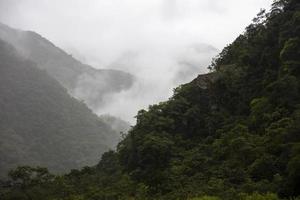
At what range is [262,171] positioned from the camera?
3453cm

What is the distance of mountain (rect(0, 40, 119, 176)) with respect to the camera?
9925 centimetres

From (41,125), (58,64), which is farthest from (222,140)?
(58,64)

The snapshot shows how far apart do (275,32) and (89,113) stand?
85627 mm

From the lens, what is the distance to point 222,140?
41.9 meters

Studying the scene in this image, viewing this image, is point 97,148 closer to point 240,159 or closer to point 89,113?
point 89,113

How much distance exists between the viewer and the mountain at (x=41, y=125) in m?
99.2

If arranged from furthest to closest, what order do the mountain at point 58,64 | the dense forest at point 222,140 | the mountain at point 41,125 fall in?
the mountain at point 58,64 → the mountain at point 41,125 → the dense forest at point 222,140

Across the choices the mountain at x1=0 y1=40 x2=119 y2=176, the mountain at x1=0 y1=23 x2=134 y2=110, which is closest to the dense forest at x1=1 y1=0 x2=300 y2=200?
the mountain at x1=0 y1=40 x2=119 y2=176

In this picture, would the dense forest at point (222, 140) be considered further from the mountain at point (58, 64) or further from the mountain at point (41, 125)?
the mountain at point (58, 64)

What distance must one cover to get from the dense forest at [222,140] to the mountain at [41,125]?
4510cm

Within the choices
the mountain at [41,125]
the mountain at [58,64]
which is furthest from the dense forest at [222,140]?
the mountain at [58,64]

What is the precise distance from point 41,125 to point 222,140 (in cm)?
7673

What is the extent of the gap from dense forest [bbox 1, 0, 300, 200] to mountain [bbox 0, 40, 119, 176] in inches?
1775

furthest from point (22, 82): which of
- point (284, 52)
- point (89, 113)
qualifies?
point (284, 52)
